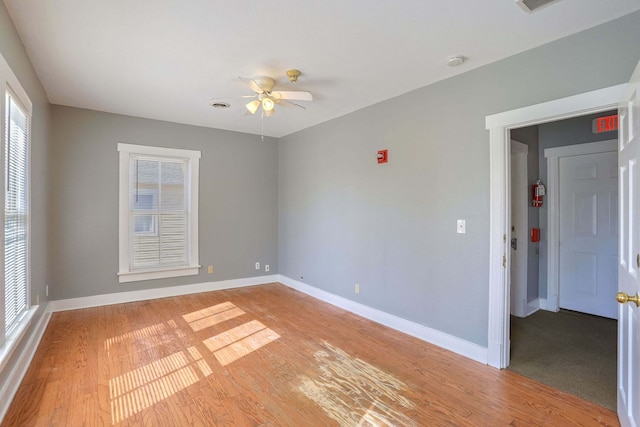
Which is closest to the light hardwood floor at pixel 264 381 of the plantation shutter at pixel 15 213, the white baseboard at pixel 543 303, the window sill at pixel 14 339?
the window sill at pixel 14 339

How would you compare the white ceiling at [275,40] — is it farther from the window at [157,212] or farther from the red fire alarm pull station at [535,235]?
the red fire alarm pull station at [535,235]

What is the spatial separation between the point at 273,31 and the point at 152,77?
1.51 metres

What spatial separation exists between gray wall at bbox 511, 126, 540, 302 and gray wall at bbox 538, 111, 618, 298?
0.20 feet

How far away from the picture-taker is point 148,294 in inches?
183

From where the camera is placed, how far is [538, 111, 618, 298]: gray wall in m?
3.95

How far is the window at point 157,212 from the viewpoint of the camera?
14.7 feet

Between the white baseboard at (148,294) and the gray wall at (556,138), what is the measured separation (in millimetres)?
4116

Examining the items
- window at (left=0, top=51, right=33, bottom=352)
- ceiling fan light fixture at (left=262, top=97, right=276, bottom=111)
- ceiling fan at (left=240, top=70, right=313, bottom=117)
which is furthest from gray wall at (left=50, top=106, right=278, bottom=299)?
ceiling fan light fixture at (left=262, top=97, right=276, bottom=111)

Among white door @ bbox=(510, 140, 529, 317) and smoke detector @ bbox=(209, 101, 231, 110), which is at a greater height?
smoke detector @ bbox=(209, 101, 231, 110)

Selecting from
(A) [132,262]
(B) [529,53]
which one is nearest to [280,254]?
(A) [132,262]

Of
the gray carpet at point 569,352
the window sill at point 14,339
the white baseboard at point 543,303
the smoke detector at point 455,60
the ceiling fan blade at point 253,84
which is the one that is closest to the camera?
the window sill at point 14,339

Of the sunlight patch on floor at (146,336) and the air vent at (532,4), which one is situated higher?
the air vent at (532,4)

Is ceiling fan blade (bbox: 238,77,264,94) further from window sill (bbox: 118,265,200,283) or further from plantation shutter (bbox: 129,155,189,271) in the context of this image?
window sill (bbox: 118,265,200,283)

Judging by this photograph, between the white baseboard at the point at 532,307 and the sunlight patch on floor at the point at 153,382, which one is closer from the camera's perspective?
the sunlight patch on floor at the point at 153,382
